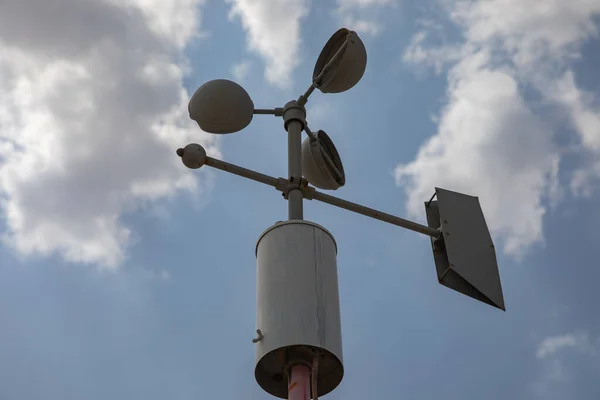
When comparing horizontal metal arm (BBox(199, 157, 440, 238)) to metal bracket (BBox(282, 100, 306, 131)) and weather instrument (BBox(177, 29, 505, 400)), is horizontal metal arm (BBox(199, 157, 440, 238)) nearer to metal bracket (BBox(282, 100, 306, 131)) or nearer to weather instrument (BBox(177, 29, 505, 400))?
weather instrument (BBox(177, 29, 505, 400))

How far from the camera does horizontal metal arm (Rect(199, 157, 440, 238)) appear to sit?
300 inches

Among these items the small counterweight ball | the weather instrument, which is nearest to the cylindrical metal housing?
the weather instrument

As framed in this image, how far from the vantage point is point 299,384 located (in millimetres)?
6180

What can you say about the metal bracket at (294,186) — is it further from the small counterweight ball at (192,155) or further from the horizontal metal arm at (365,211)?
the small counterweight ball at (192,155)

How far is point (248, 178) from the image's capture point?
302 inches

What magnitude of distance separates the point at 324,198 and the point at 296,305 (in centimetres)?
169

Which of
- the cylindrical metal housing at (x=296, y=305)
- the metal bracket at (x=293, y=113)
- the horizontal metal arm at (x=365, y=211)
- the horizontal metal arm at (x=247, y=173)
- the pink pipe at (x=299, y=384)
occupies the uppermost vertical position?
the metal bracket at (x=293, y=113)

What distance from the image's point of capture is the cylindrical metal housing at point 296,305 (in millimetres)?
6188

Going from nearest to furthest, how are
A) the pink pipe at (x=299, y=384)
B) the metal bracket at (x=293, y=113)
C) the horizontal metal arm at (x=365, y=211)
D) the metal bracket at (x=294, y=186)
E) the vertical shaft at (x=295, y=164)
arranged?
the pink pipe at (x=299, y=384)
the vertical shaft at (x=295, y=164)
the metal bracket at (x=294, y=186)
the horizontal metal arm at (x=365, y=211)
the metal bracket at (x=293, y=113)

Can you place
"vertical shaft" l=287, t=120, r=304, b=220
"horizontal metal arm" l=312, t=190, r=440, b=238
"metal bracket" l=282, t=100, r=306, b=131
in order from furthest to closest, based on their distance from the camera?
"metal bracket" l=282, t=100, r=306, b=131 → "horizontal metal arm" l=312, t=190, r=440, b=238 → "vertical shaft" l=287, t=120, r=304, b=220

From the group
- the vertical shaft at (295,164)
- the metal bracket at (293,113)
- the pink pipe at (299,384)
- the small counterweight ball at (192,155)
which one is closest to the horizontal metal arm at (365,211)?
the vertical shaft at (295,164)

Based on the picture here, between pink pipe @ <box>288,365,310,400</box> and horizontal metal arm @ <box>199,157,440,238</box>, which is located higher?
horizontal metal arm @ <box>199,157,440,238</box>

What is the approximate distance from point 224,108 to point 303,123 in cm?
84

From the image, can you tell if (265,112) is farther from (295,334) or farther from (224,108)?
(295,334)
